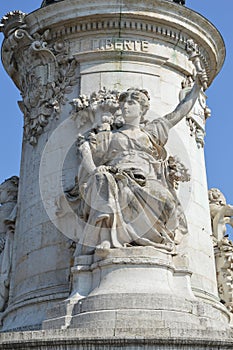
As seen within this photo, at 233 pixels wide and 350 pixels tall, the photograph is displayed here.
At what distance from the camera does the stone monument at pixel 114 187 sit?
35.7ft

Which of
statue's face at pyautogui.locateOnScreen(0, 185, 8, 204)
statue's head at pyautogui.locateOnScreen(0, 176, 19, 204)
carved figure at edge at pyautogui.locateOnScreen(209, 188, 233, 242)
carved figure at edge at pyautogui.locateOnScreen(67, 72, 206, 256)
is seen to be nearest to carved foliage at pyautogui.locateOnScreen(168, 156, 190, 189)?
carved figure at edge at pyautogui.locateOnScreen(67, 72, 206, 256)

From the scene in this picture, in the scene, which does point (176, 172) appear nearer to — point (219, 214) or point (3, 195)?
point (219, 214)

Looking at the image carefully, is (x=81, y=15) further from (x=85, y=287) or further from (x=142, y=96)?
(x=85, y=287)

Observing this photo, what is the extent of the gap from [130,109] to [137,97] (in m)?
0.26

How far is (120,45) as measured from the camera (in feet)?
46.9

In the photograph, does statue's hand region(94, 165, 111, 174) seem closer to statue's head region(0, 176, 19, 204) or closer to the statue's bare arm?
the statue's bare arm

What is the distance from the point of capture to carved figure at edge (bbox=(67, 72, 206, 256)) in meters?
11.7

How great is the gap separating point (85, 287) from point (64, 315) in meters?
0.62

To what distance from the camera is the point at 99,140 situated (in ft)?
41.8

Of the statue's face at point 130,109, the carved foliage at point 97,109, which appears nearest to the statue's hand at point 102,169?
the carved foliage at point 97,109

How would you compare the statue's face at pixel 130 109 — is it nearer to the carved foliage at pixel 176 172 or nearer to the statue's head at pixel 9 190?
the carved foliage at pixel 176 172

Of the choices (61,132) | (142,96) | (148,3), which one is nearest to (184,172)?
(142,96)

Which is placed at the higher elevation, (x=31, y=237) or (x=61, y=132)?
(x=61, y=132)

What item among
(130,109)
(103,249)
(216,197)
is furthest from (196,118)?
(103,249)
